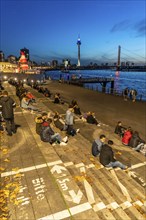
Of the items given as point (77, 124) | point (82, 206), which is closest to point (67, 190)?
point (82, 206)

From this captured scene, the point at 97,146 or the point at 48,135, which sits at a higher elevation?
the point at 48,135

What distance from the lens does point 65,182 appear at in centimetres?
579

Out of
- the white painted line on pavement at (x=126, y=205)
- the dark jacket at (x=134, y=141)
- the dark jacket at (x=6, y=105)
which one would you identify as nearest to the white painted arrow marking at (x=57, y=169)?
the white painted line on pavement at (x=126, y=205)

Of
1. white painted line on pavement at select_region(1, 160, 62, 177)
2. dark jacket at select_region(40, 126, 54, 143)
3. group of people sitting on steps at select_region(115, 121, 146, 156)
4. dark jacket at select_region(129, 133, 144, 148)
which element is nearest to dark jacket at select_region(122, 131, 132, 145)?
group of people sitting on steps at select_region(115, 121, 146, 156)

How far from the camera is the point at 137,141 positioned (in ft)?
31.1

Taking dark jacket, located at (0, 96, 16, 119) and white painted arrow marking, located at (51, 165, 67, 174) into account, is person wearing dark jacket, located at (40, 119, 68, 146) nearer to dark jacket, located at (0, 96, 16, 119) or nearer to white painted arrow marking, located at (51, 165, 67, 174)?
dark jacket, located at (0, 96, 16, 119)

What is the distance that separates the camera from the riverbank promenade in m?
4.72

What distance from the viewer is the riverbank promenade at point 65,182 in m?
4.72

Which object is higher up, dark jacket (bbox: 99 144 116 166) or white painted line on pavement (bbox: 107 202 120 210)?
dark jacket (bbox: 99 144 116 166)

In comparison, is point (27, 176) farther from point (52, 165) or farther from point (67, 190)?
point (67, 190)

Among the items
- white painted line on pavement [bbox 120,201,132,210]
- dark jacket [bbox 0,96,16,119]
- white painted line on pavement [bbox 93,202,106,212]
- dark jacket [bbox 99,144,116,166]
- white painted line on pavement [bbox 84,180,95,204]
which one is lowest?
white painted line on pavement [bbox 120,201,132,210]

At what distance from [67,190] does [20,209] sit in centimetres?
146

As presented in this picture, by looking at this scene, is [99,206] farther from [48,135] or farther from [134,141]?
[134,141]

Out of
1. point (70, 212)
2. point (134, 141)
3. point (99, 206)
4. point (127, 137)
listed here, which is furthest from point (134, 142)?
point (70, 212)
